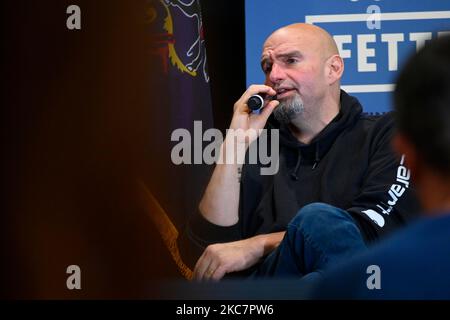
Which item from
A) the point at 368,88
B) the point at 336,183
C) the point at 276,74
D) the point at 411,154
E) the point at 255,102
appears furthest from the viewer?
the point at 368,88

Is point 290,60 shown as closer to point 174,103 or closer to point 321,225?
point 174,103

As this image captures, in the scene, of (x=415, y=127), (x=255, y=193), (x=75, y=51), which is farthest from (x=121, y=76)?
(x=415, y=127)

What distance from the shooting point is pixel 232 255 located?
7.02 ft

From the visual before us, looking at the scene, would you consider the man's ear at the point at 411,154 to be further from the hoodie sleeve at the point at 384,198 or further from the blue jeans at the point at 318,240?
the hoodie sleeve at the point at 384,198

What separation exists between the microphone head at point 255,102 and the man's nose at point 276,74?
0.48 feet

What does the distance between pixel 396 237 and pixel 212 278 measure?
1.39 meters

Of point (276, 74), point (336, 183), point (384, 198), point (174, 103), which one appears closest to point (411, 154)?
point (384, 198)

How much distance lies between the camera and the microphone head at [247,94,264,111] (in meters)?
2.36

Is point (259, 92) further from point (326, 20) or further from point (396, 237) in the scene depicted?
point (396, 237)

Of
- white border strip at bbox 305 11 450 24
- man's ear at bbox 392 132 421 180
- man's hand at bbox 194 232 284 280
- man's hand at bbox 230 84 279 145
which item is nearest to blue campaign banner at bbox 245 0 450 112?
white border strip at bbox 305 11 450 24

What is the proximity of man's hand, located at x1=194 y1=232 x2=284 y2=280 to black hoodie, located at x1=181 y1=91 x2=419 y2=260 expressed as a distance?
→ 0.08 m

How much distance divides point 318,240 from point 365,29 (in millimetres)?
1017

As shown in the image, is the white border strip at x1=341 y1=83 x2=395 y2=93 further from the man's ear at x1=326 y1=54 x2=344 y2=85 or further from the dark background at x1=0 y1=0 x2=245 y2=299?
the dark background at x1=0 y1=0 x2=245 y2=299

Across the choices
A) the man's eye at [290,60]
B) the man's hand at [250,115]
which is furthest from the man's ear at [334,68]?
the man's hand at [250,115]
